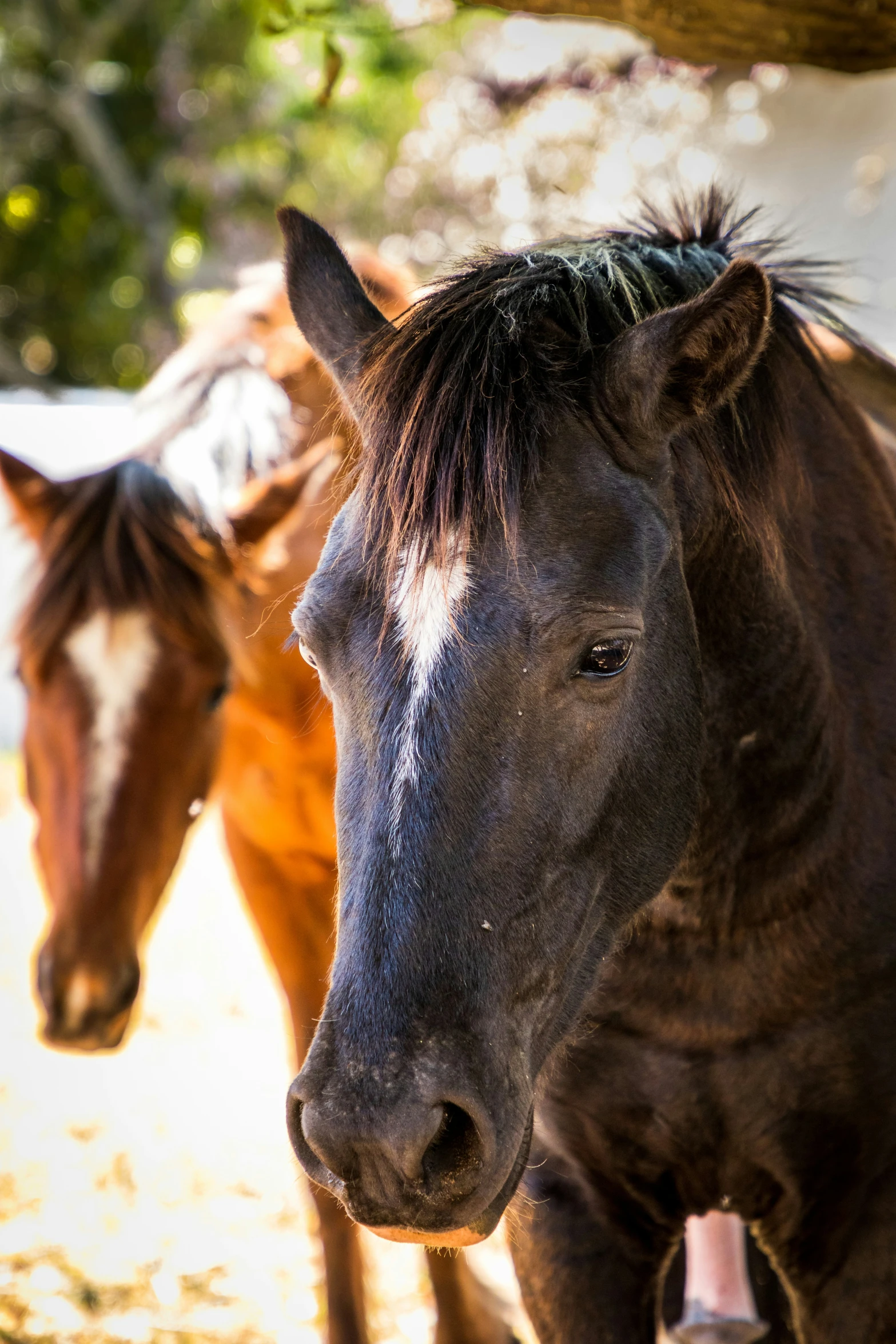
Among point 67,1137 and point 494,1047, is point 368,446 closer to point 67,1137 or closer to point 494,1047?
point 494,1047

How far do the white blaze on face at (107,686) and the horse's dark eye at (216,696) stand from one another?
20cm

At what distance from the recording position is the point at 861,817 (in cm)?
207

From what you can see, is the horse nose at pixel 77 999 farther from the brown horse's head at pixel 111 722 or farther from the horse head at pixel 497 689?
the horse head at pixel 497 689

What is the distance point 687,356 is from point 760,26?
1.66 m

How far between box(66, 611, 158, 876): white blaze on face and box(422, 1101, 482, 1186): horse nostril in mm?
1712

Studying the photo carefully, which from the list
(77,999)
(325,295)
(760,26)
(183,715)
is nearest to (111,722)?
(183,715)

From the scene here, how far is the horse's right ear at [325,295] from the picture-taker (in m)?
1.98

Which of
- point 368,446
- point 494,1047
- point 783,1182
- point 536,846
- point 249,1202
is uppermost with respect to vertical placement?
point 368,446

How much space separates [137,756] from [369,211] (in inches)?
589

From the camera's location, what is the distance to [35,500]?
330 centimetres

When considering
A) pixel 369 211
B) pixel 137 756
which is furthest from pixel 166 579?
pixel 369 211

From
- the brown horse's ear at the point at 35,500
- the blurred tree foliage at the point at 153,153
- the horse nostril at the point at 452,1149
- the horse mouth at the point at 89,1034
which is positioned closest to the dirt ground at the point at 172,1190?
the horse mouth at the point at 89,1034

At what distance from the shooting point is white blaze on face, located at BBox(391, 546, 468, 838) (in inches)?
60.3

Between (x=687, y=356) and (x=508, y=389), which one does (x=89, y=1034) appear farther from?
(x=687, y=356)
